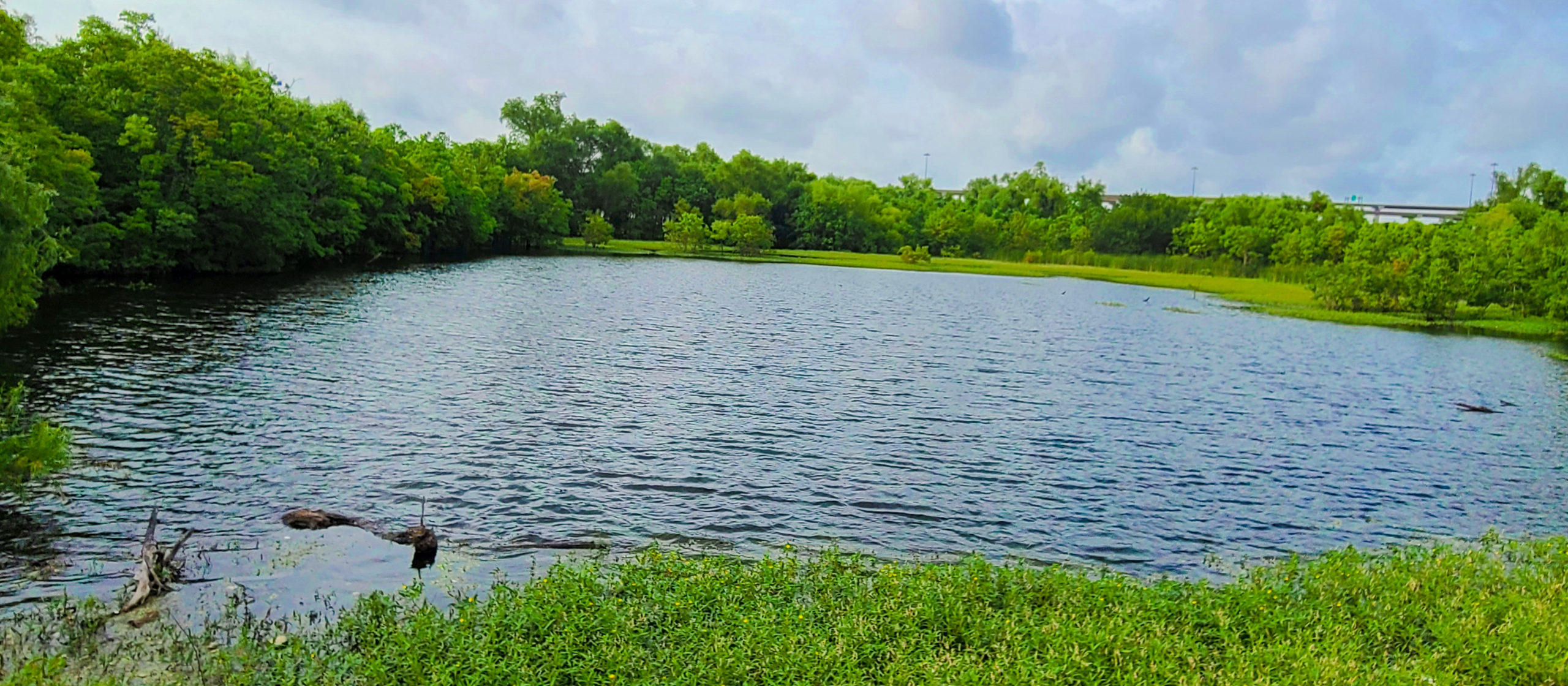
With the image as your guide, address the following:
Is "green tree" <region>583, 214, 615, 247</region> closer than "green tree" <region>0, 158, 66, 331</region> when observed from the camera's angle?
No

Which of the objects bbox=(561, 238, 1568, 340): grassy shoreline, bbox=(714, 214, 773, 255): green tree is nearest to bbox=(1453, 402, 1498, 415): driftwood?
bbox=(561, 238, 1568, 340): grassy shoreline

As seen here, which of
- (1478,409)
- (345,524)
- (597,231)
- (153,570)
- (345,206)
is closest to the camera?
(153,570)

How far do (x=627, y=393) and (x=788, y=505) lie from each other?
11841 millimetres

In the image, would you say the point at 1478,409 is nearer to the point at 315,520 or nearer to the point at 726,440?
the point at 726,440

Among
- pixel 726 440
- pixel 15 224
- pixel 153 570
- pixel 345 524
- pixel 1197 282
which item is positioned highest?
pixel 15 224

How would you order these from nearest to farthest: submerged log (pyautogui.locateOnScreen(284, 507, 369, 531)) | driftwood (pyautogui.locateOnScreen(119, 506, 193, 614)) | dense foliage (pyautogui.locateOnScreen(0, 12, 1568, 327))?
driftwood (pyautogui.locateOnScreen(119, 506, 193, 614)), submerged log (pyautogui.locateOnScreen(284, 507, 369, 531)), dense foliage (pyautogui.locateOnScreen(0, 12, 1568, 327))

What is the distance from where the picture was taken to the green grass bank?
10.1 m

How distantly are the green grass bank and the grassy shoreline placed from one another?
57.3 m

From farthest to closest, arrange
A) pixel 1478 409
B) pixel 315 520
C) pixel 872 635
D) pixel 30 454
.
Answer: pixel 1478 409 < pixel 315 520 < pixel 30 454 < pixel 872 635

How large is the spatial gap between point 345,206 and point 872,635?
2833 inches

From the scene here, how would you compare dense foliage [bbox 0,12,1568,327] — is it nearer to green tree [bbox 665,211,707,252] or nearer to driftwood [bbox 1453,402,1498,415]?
green tree [bbox 665,211,707,252]

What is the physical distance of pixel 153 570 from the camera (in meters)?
12.6

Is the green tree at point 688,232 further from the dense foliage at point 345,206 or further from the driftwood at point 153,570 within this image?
the driftwood at point 153,570

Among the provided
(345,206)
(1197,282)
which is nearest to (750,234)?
(1197,282)
